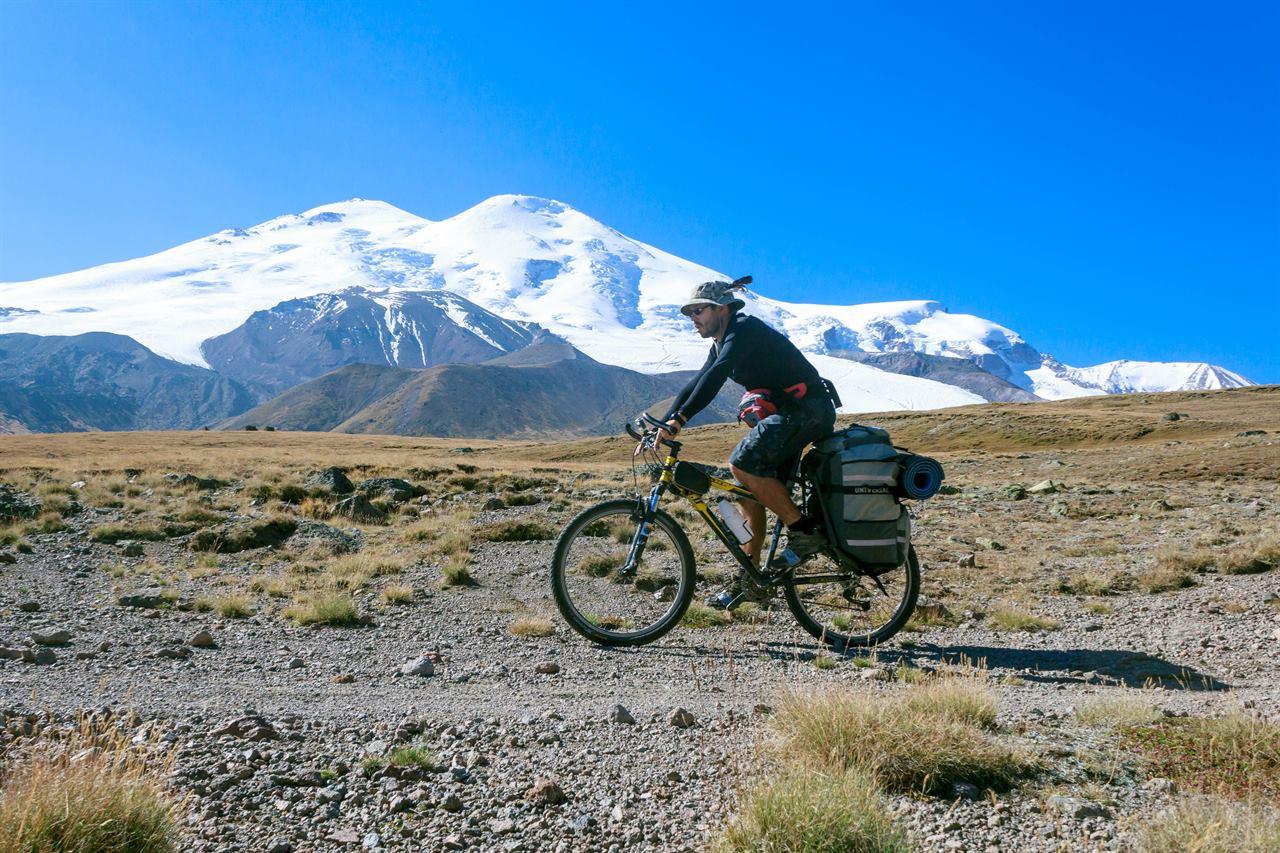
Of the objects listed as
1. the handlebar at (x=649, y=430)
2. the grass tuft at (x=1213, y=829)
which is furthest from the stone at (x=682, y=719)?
the handlebar at (x=649, y=430)

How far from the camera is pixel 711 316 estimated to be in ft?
22.5

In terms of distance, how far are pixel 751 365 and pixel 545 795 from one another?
4.00 m

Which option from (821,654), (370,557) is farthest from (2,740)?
(370,557)

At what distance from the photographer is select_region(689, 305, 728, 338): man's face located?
22.3 feet

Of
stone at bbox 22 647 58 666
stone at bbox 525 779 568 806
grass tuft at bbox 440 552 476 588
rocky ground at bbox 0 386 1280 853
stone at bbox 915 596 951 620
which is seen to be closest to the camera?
rocky ground at bbox 0 386 1280 853

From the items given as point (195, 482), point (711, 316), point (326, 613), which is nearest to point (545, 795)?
point (711, 316)

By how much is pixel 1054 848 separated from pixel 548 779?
201 centimetres

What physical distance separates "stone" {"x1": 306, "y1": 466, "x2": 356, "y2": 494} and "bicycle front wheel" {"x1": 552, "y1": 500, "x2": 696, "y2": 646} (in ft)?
47.2

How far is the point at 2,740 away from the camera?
372cm

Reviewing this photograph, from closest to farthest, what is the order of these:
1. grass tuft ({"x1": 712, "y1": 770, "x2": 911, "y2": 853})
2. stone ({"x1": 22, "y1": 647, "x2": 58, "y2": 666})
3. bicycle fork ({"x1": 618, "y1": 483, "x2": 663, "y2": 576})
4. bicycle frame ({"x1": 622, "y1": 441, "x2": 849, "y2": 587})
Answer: grass tuft ({"x1": 712, "y1": 770, "x2": 911, "y2": 853})
stone ({"x1": 22, "y1": 647, "x2": 58, "y2": 666})
bicycle frame ({"x1": 622, "y1": 441, "x2": 849, "y2": 587})
bicycle fork ({"x1": 618, "y1": 483, "x2": 663, "y2": 576})

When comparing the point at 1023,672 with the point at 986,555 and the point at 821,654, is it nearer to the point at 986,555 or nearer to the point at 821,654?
the point at 821,654

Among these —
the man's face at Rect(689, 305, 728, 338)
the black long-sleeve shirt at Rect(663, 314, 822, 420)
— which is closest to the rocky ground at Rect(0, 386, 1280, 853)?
the black long-sleeve shirt at Rect(663, 314, 822, 420)

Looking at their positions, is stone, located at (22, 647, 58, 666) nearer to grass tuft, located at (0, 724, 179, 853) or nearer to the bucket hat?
grass tuft, located at (0, 724, 179, 853)

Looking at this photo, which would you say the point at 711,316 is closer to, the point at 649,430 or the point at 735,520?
the point at 649,430
